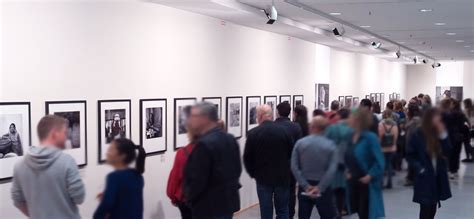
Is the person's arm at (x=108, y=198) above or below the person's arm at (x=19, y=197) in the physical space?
above

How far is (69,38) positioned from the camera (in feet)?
25.7

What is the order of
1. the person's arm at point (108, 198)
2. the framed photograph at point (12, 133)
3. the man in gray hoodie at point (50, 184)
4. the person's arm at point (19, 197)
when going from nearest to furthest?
the person's arm at point (108, 198), the man in gray hoodie at point (50, 184), the person's arm at point (19, 197), the framed photograph at point (12, 133)

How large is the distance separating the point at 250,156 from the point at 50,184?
5.72 ft

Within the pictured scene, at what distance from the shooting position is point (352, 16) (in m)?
12.2

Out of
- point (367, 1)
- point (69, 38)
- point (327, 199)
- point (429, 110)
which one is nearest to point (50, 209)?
point (327, 199)

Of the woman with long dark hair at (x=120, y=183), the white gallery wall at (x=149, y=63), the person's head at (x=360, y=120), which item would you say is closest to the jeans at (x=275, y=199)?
the white gallery wall at (x=149, y=63)

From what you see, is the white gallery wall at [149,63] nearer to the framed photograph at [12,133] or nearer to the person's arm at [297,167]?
the framed photograph at [12,133]

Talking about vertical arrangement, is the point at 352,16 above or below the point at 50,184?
above

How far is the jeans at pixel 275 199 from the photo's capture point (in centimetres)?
543

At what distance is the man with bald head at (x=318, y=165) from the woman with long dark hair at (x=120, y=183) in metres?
0.91

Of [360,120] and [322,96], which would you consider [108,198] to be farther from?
[322,96]

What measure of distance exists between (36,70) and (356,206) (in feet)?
18.7

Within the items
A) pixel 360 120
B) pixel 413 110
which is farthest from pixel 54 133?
pixel 413 110

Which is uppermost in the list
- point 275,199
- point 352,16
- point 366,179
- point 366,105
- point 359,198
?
point 352,16
